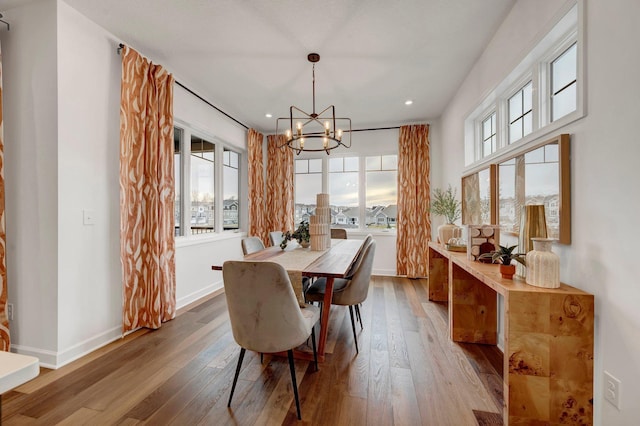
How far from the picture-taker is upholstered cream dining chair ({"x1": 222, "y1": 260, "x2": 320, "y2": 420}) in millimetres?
1513

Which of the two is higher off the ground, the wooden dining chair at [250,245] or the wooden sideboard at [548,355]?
the wooden dining chair at [250,245]

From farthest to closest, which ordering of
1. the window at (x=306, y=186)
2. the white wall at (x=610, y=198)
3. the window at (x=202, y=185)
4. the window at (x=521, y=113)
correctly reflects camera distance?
1. the window at (x=306, y=186)
2. the window at (x=202, y=185)
3. the window at (x=521, y=113)
4. the white wall at (x=610, y=198)

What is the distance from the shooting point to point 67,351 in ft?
7.07

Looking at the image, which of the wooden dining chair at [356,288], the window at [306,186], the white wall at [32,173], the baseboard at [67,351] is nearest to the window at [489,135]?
the wooden dining chair at [356,288]

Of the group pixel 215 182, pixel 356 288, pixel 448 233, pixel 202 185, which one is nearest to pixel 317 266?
pixel 356 288

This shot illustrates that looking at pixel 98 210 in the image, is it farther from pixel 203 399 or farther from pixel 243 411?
pixel 243 411

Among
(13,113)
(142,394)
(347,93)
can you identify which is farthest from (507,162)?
(13,113)

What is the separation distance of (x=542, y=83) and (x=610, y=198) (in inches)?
43.3

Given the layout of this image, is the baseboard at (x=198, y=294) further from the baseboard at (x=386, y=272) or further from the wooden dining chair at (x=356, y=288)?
the baseboard at (x=386, y=272)

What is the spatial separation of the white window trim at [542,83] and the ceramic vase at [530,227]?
0.50 meters

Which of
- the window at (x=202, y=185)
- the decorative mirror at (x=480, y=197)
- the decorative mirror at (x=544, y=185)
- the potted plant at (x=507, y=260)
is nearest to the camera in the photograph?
the decorative mirror at (x=544, y=185)

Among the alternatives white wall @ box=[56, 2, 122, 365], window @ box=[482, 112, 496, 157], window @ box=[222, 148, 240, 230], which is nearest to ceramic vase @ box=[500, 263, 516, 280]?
window @ box=[482, 112, 496, 157]

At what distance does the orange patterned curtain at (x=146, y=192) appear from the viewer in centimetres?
256

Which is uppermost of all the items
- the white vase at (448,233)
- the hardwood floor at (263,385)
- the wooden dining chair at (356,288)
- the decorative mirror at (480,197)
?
the decorative mirror at (480,197)
